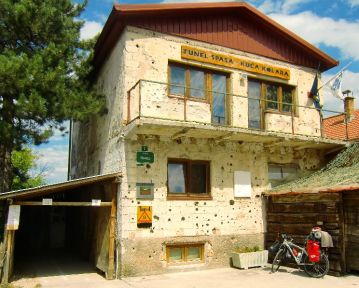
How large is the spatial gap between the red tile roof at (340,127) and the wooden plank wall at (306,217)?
16.6 ft

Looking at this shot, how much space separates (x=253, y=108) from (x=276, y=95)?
3.87 feet

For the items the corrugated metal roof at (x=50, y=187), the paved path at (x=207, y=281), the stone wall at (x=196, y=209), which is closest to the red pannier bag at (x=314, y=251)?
the paved path at (x=207, y=281)

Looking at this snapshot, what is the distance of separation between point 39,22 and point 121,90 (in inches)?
126

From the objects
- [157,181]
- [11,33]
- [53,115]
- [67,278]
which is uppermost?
[11,33]

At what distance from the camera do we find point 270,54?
45.6ft

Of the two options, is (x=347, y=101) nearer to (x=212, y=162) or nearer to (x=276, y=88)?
(x=276, y=88)

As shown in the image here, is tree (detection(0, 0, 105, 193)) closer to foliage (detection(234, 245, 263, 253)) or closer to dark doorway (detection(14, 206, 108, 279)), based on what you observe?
dark doorway (detection(14, 206, 108, 279))

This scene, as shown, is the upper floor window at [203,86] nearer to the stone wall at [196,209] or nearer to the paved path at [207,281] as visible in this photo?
the stone wall at [196,209]

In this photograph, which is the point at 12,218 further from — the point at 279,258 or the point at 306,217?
the point at 306,217

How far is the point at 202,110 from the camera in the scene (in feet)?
39.5

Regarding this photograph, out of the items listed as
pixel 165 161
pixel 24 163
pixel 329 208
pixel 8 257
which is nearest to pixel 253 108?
pixel 165 161

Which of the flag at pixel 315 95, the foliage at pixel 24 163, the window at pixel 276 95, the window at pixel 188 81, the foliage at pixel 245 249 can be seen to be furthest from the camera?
the foliage at pixel 24 163

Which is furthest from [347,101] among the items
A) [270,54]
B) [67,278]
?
[67,278]

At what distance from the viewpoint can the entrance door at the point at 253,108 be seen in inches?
522
